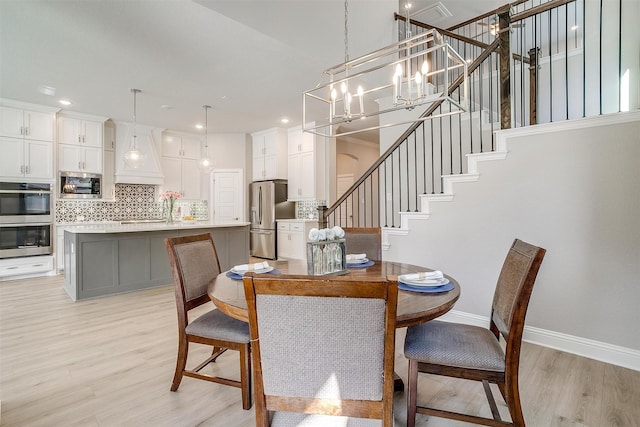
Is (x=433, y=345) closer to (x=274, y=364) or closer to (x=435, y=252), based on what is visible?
(x=274, y=364)

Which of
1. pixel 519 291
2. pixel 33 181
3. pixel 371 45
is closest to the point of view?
pixel 519 291

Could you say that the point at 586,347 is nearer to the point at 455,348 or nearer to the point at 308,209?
the point at 455,348

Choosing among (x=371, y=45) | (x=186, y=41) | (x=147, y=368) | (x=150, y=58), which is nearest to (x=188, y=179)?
(x=150, y=58)

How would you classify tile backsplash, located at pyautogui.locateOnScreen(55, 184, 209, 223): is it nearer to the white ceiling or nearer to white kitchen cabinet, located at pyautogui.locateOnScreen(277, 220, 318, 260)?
the white ceiling

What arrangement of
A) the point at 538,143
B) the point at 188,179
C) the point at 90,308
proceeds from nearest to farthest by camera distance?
the point at 538,143 < the point at 90,308 < the point at 188,179

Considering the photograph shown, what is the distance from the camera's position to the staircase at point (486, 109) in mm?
2818

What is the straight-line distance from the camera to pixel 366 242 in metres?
2.67

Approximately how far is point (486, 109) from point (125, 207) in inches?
265

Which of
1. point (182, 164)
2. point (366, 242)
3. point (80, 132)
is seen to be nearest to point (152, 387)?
point (366, 242)

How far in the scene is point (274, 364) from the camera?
98cm

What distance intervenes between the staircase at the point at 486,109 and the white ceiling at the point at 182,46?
1.20m

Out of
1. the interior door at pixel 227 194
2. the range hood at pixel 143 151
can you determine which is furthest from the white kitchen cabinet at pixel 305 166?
the range hood at pixel 143 151

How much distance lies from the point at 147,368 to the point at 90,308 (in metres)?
1.89

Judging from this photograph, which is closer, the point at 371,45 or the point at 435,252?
the point at 435,252
